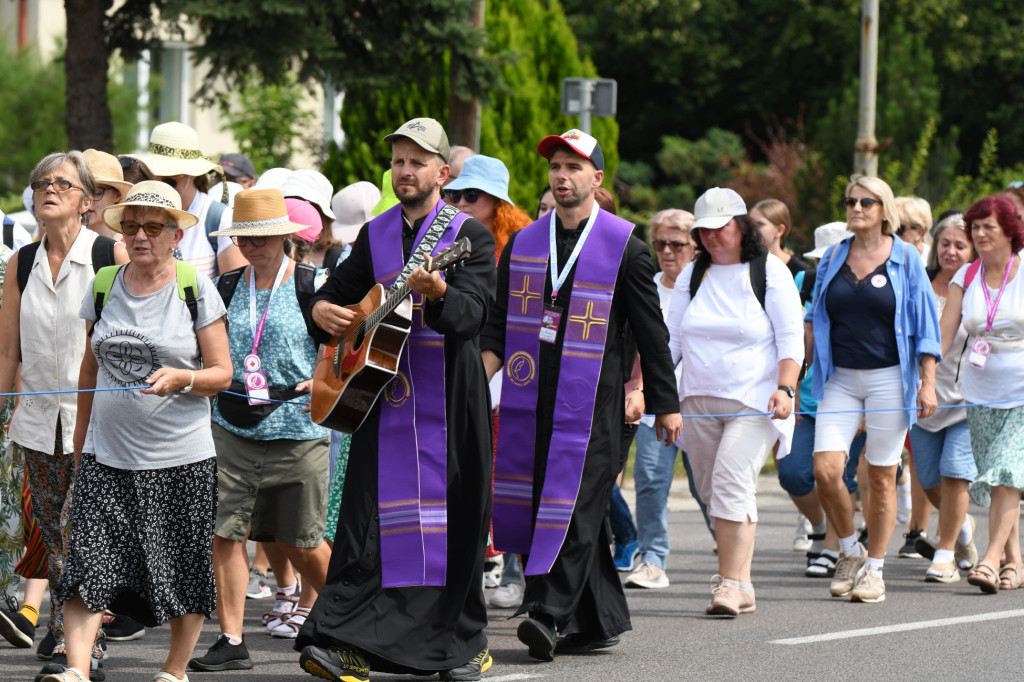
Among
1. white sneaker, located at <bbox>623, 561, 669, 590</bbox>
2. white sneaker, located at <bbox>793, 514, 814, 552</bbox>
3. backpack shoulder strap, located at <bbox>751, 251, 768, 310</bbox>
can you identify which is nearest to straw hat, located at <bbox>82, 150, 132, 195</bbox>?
backpack shoulder strap, located at <bbox>751, 251, 768, 310</bbox>

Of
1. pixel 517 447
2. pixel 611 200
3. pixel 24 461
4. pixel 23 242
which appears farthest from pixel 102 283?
pixel 611 200

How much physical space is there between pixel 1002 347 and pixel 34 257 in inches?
211

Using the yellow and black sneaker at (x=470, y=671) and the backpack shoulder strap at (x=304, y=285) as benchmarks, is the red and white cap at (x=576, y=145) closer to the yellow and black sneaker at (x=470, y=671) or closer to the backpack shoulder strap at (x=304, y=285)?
the backpack shoulder strap at (x=304, y=285)

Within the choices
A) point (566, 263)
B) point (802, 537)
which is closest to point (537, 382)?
point (566, 263)

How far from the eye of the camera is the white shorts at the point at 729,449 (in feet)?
26.2

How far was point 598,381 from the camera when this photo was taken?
23.0 ft

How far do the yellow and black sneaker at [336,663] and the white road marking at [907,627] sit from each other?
2237 mm

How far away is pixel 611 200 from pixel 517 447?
196 cm

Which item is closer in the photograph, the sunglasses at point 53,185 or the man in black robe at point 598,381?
the sunglasses at point 53,185

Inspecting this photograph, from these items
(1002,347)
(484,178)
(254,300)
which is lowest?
(1002,347)

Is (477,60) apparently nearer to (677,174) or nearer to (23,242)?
(23,242)

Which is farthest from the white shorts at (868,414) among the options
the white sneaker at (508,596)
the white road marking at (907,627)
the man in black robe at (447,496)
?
the man in black robe at (447,496)

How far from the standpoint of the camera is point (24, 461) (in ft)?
22.5

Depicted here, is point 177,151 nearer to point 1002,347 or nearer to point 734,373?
point 734,373
